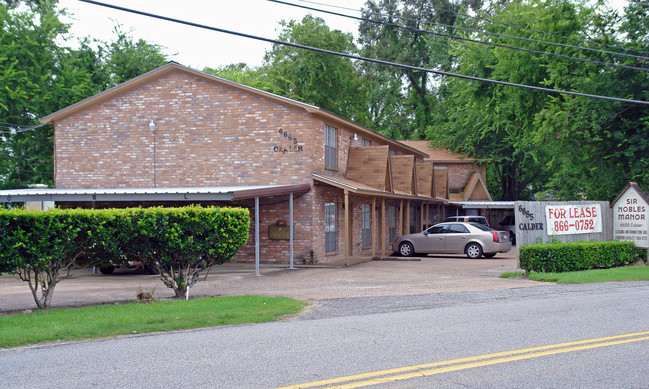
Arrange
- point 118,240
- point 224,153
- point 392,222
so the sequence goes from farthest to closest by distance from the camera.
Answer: point 392,222 → point 224,153 → point 118,240

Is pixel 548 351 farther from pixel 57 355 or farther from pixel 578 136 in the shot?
pixel 578 136

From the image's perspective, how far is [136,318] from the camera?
9.98 meters

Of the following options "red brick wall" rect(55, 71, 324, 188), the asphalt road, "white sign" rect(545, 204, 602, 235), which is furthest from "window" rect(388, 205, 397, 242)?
the asphalt road

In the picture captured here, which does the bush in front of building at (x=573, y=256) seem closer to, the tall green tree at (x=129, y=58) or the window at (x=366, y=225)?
the window at (x=366, y=225)

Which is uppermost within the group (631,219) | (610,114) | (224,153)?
(610,114)

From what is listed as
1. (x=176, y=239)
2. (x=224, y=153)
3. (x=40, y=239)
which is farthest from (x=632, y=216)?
(x=40, y=239)

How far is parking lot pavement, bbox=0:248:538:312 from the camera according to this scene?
13.8m

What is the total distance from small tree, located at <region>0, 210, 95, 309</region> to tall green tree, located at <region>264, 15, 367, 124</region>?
119ft

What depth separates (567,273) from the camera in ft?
56.3

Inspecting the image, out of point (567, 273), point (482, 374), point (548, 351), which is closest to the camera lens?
point (482, 374)

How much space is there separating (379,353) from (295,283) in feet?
28.8

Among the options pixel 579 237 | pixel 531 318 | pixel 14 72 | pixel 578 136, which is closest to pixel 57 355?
pixel 531 318

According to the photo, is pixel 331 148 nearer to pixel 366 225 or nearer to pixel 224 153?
pixel 224 153

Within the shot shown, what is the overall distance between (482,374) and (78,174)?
2113 centimetres
